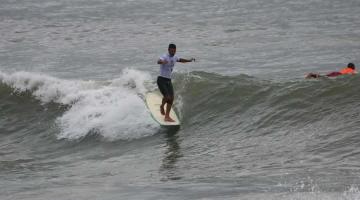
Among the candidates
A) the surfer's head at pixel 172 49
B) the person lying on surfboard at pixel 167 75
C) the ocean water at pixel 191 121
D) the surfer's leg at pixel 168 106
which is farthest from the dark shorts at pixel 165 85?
the ocean water at pixel 191 121

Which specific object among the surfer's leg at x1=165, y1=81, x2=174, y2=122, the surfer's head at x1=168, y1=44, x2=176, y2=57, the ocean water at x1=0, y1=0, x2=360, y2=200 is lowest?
the ocean water at x1=0, y1=0, x2=360, y2=200

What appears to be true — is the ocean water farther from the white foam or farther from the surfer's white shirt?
the surfer's white shirt

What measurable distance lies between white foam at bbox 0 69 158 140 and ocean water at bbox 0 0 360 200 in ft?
0.12

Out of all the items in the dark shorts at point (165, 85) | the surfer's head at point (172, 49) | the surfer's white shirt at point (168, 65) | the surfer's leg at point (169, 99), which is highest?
the surfer's head at point (172, 49)

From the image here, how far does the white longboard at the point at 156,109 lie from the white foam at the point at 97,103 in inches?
6.4

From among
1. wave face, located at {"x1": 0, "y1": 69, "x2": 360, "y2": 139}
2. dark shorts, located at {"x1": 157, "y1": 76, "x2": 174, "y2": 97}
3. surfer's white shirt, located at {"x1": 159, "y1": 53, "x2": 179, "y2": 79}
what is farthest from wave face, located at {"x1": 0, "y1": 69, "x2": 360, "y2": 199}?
surfer's white shirt, located at {"x1": 159, "y1": 53, "x2": 179, "y2": 79}

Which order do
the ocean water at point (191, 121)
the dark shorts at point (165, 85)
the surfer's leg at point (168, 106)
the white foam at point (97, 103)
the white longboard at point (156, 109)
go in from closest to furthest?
1. the ocean water at point (191, 121)
2. the dark shorts at point (165, 85)
3. the surfer's leg at point (168, 106)
4. the white longboard at point (156, 109)
5. the white foam at point (97, 103)

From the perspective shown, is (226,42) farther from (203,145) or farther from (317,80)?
(203,145)

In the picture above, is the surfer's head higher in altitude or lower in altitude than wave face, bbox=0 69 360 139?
higher

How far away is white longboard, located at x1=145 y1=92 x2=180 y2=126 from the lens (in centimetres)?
1473

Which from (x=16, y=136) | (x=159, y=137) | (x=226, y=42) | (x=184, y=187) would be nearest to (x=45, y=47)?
(x=226, y=42)

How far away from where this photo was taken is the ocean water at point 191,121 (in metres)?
10.3

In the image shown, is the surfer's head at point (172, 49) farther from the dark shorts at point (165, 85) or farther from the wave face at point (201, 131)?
the wave face at point (201, 131)

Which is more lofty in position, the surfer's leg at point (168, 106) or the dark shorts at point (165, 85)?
the dark shorts at point (165, 85)
